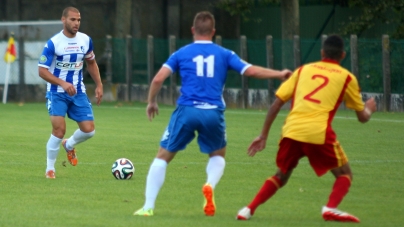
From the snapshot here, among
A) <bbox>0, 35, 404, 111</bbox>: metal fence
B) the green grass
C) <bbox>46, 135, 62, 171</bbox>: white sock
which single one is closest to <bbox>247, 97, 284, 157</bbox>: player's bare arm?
the green grass

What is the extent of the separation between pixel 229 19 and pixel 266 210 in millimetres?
27263

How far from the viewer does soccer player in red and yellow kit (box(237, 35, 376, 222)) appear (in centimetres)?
805

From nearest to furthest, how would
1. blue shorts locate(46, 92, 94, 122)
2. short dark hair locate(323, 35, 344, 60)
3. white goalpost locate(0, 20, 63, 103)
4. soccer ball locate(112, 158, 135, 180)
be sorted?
1. short dark hair locate(323, 35, 344, 60)
2. soccer ball locate(112, 158, 135, 180)
3. blue shorts locate(46, 92, 94, 122)
4. white goalpost locate(0, 20, 63, 103)

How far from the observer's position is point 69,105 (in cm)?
1163

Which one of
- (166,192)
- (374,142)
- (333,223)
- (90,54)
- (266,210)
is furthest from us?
(374,142)

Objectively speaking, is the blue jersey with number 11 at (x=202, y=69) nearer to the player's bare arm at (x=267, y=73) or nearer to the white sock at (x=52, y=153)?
the player's bare arm at (x=267, y=73)

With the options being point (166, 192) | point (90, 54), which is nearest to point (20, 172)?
point (90, 54)

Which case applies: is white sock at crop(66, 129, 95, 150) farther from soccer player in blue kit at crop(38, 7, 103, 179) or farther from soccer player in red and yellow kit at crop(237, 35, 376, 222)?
soccer player in red and yellow kit at crop(237, 35, 376, 222)

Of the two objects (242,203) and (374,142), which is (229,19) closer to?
(374,142)

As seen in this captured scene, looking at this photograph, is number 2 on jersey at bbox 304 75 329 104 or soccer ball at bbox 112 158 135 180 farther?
soccer ball at bbox 112 158 135 180

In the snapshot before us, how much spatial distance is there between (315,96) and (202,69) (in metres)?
1.05

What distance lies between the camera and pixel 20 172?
12.0m

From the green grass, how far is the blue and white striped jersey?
3.91 feet

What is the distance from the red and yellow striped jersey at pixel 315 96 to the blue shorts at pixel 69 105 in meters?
4.10
